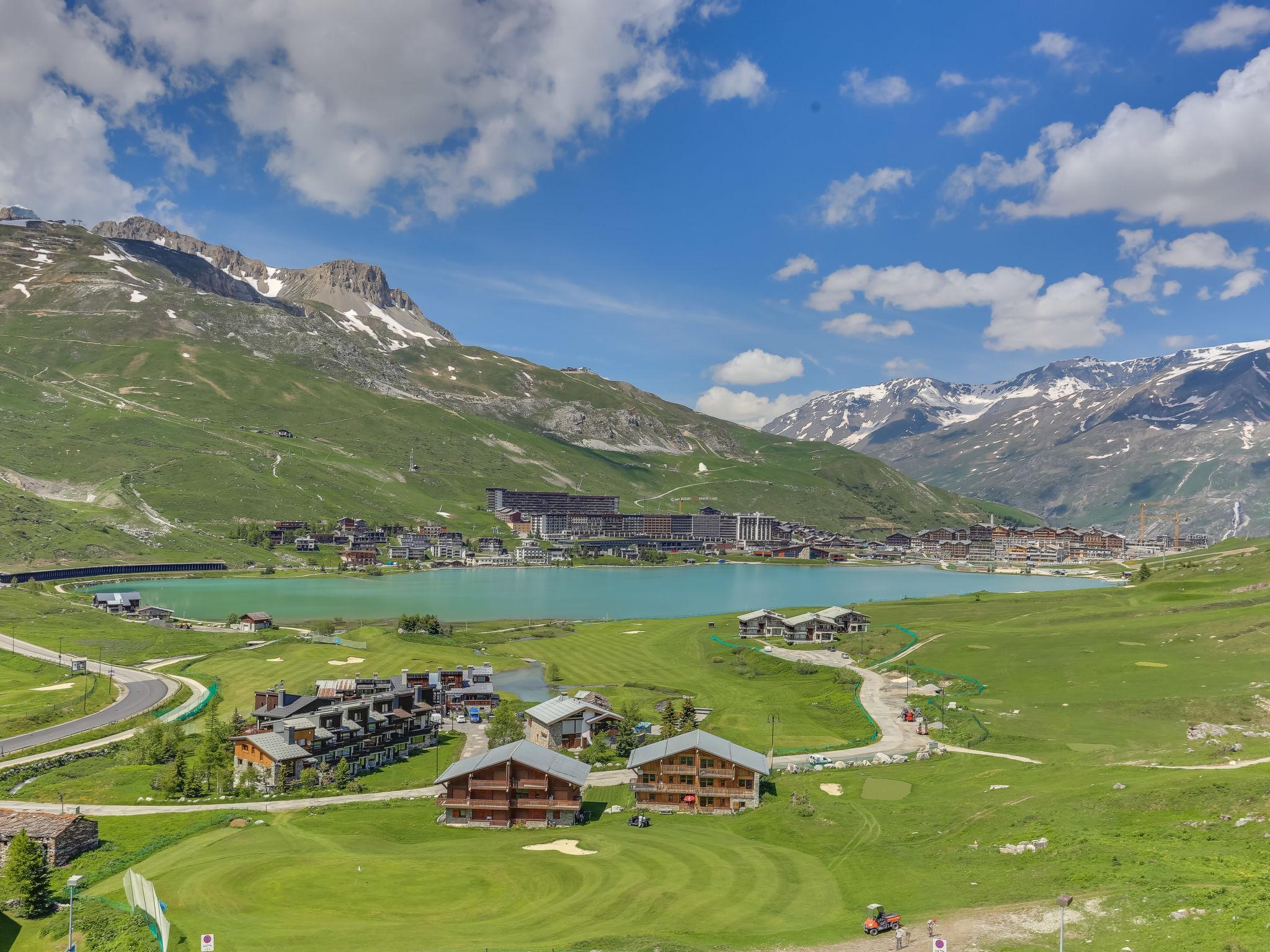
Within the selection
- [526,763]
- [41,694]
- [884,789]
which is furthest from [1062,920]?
[41,694]

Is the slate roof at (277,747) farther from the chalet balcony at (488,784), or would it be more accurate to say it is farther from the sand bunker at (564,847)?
the sand bunker at (564,847)

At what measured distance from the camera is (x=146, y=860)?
38625mm

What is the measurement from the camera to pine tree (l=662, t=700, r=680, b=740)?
59.9 meters

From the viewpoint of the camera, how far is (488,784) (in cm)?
4600

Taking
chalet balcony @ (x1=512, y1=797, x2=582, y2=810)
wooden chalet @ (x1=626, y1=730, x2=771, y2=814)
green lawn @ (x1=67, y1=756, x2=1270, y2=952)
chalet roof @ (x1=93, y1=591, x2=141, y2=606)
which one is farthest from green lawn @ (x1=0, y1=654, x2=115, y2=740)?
wooden chalet @ (x1=626, y1=730, x2=771, y2=814)

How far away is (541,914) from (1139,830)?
80.6ft

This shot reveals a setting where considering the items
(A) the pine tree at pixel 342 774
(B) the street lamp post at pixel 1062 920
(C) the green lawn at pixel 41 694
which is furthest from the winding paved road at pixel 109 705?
(B) the street lamp post at pixel 1062 920

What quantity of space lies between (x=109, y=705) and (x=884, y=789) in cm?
6338

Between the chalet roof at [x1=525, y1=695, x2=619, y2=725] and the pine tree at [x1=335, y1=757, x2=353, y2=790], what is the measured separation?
13.4 metres

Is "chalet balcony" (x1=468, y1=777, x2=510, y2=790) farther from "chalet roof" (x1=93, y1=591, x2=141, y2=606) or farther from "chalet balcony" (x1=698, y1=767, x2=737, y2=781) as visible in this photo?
"chalet roof" (x1=93, y1=591, x2=141, y2=606)

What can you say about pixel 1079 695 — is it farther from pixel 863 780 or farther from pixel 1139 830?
pixel 1139 830

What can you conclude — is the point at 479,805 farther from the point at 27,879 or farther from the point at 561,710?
the point at 27,879

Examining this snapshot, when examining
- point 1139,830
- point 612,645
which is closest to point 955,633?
point 612,645

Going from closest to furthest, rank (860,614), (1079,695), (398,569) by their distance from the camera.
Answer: (1079,695) < (860,614) < (398,569)
